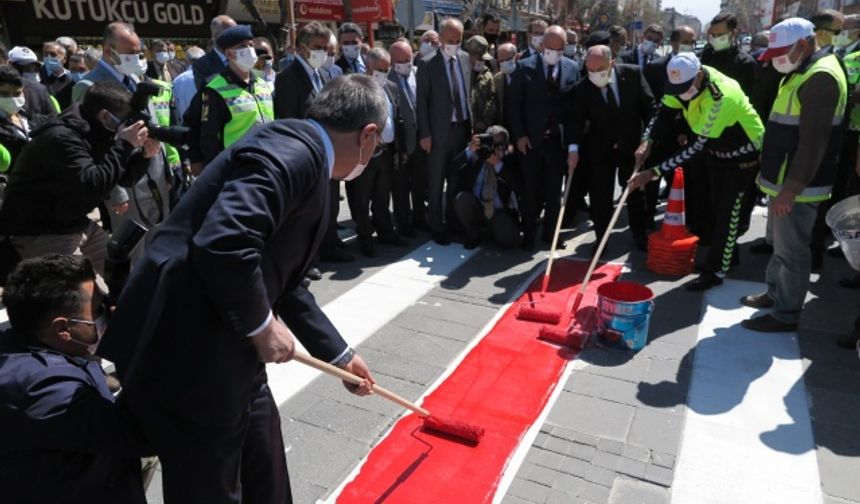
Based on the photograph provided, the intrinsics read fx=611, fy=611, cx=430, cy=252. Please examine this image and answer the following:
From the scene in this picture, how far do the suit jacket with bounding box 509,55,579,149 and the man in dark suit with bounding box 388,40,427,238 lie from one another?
101 cm

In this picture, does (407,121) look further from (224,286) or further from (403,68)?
(224,286)

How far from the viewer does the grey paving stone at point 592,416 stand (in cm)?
326

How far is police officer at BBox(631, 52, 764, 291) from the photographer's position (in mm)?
4609

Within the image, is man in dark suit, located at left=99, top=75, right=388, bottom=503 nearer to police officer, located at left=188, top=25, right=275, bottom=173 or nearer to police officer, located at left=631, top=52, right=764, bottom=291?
police officer, located at left=188, top=25, right=275, bottom=173

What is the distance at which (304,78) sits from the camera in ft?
17.5

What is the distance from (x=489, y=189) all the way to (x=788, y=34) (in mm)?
2840

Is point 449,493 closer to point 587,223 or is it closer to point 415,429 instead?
point 415,429

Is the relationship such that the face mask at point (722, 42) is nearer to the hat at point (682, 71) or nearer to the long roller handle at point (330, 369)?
the hat at point (682, 71)

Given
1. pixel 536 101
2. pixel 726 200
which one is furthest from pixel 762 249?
pixel 536 101

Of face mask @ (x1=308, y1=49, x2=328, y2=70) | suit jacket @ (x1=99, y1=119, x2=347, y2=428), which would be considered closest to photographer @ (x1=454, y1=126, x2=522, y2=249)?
face mask @ (x1=308, y1=49, x2=328, y2=70)

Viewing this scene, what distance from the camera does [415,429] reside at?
3254mm

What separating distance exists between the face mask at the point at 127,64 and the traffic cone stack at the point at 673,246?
4.60 meters

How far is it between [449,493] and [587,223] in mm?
4770

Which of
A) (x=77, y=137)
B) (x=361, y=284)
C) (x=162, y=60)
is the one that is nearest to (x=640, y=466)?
(x=361, y=284)
